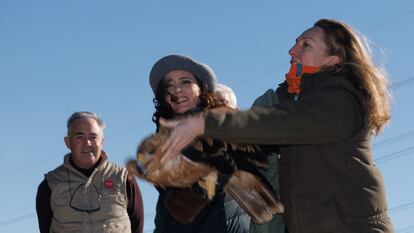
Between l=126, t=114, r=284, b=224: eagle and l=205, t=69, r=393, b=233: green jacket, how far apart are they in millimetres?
222

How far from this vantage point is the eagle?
9.94 ft

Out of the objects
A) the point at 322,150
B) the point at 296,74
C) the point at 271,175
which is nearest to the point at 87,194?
the point at 271,175

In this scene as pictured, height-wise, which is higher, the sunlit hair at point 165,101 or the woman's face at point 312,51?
the woman's face at point 312,51

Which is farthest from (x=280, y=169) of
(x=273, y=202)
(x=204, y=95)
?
(x=204, y=95)

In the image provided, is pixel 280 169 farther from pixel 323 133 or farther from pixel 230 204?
pixel 230 204

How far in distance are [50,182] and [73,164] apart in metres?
0.27

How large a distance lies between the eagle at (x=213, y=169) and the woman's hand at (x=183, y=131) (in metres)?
0.17

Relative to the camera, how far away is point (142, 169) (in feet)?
9.96

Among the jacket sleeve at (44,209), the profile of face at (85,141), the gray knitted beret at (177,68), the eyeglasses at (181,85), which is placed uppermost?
the gray knitted beret at (177,68)

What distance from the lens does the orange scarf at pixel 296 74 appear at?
10.7ft

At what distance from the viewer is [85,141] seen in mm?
6434

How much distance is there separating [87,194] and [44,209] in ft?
1.20

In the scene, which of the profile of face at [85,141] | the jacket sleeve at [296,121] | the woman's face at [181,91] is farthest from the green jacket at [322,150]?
the profile of face at [85,141]

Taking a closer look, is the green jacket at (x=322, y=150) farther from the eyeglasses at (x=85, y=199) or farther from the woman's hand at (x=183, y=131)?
the eyeglasses at (x=85, y=199)
